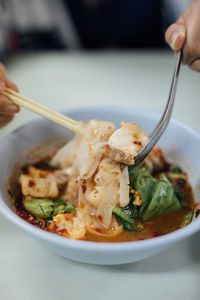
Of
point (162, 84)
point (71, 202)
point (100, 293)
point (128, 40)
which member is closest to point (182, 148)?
point (71, 202)

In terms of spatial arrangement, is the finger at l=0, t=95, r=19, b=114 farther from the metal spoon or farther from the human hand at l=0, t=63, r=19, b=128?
the metal spoon

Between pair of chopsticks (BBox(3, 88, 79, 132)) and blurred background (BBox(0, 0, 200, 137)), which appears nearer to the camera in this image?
pair of chopsticks (BBox(3, 88, 79, 132))

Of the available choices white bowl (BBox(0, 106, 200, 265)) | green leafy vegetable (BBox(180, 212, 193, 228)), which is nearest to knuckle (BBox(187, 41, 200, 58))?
white bowl (BBox(0, 106, 200, 265))

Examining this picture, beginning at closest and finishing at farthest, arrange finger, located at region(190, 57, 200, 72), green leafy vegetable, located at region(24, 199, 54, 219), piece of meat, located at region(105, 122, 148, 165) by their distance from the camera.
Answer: piece of meat, located at region(105, 122, 148, 165) < green leafy vegetable, located at region(24, 199, 54, 219) < finger, located at region(190, 57, 200, 72)

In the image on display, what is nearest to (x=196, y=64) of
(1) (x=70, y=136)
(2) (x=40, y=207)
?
(1) (x=70, y=136)

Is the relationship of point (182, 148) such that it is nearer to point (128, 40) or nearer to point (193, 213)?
point (193, 213)

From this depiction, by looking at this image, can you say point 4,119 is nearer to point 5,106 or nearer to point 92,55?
point 5,106
